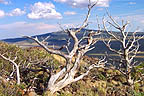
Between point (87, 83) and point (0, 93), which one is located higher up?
point (0, 93)

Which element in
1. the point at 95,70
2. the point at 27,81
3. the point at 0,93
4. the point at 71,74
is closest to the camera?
the point at 0,93

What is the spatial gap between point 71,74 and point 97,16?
5096mm

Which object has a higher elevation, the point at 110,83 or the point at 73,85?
the point at 73,85

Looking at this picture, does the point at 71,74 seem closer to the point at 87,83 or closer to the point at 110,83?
the point at 87,83

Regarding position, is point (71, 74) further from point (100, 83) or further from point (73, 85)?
point (100, 83)

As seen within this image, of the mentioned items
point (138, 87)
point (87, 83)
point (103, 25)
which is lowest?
point (138, 87)

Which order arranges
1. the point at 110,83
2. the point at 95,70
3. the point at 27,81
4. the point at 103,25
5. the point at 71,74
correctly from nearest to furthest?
the point at 71,74, the point at 27,81, the point at 103,25, the point at 110,83, the point at 95,70

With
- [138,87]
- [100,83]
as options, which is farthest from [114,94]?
[138,87]

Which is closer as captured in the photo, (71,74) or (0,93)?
(0,93)

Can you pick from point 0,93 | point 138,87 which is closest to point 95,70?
point 138,87

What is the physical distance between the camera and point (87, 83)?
1374 centimetres

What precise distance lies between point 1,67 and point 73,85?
474cm

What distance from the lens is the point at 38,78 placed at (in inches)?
488

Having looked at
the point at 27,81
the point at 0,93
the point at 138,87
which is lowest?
the point at 138,87
